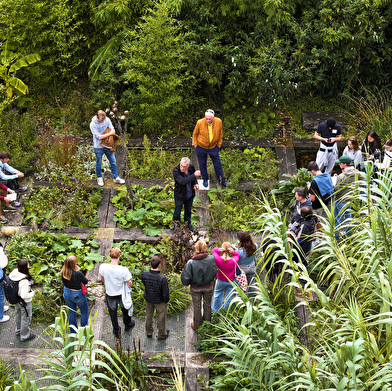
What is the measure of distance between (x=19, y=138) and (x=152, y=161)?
3039 millimetres

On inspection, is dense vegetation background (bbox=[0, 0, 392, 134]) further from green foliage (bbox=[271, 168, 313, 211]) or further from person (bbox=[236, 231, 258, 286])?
person (bbox=[236, 231, 258, 286])

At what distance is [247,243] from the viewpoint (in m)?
6.70

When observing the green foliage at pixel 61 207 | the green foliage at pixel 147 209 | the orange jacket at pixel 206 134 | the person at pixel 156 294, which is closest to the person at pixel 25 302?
the person at pixel 156 294

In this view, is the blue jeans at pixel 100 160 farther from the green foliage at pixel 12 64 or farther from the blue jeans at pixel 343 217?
the blue jeans at pixel 343 217

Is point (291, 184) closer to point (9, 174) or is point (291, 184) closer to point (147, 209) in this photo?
point (147, 209)

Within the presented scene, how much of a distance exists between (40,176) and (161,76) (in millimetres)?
3359

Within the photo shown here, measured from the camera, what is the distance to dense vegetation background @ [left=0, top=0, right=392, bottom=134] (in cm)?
1057

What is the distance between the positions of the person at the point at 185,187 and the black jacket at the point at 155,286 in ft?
6.81

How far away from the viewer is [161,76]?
1050cm

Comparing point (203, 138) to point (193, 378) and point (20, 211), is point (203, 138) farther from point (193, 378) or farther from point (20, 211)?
point (193, 378)

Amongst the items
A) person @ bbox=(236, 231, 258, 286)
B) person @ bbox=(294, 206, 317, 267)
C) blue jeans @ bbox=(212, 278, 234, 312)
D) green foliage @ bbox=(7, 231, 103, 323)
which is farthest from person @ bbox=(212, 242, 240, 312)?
green foliage @ bbox=(7, 231, 103, 323)

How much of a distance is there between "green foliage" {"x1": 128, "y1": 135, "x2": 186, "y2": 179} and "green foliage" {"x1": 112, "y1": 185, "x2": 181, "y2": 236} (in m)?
0.50

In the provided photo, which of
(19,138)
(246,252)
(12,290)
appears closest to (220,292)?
(246,252)

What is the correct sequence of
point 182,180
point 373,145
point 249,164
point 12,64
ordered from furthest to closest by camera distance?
1. point 12,64
2. point 249,164
3. point 373,145
4. point 182,180
